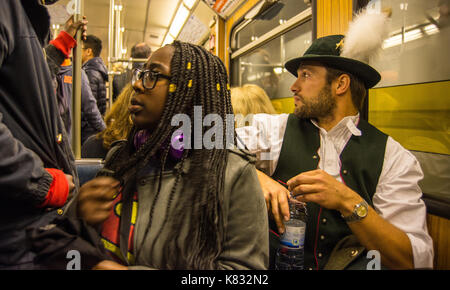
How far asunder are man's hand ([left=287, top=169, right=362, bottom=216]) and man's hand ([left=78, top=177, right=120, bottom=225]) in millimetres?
670

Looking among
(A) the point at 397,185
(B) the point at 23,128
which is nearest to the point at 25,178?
(B) the point at 23,128

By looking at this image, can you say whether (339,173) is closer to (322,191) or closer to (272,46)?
(322,191)

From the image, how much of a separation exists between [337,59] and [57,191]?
1.37 m

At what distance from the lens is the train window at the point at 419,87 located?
4.47 ft

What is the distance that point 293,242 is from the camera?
111cm

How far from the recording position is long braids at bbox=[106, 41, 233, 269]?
0.80m

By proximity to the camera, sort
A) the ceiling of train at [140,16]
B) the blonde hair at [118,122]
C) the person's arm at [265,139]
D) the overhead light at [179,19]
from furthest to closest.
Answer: the overhead light at [179,19] < the ceiling of train at [140,16] < the blonde hair at [118,122] < the person's arm at [265,139]

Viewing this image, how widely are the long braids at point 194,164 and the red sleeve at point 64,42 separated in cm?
84

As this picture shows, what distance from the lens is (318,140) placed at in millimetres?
1404

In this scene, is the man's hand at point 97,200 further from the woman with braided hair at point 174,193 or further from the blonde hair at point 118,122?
the blonde hair at point 118,122

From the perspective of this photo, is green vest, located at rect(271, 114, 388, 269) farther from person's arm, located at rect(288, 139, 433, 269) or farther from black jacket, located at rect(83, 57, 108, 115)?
black jacket, located at rect(83, 57, 108, 115)

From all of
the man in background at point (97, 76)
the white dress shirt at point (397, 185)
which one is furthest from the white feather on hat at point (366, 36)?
the man in background at point (97, 76)
